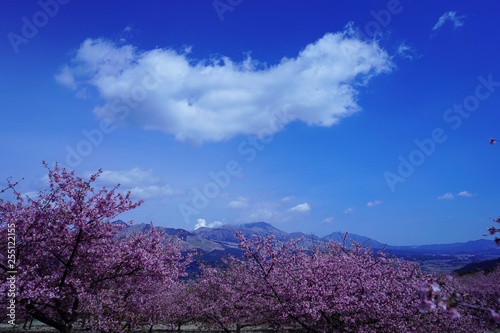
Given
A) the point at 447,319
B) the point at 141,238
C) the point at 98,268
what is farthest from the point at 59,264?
the point at 447,319

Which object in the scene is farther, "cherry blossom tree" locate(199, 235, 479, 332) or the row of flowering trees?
"cherry blossom tree" locate(199, 235, 479, 332)

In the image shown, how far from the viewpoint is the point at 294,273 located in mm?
14062

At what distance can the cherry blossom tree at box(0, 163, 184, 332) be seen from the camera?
10.2 metres

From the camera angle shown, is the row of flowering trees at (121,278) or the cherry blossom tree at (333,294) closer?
the row of flowering trees at (121,278)

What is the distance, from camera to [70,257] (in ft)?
34.8

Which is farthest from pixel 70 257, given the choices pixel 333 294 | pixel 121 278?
pixel 333 294

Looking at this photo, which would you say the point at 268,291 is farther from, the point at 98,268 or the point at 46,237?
the point at 46,237

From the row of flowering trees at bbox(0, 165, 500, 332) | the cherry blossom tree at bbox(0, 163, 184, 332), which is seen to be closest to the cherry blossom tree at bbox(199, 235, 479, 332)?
the row of flowering trees at bbox(0, 165, 500, 332)

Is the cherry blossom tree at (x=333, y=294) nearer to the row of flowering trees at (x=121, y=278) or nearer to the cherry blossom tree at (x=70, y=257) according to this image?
→ the row of flowering trees at (x=121, y=278)

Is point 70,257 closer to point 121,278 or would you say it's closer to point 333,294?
point 121,278

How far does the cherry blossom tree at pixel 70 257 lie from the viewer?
33.5 feet

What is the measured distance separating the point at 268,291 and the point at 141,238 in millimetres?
5330

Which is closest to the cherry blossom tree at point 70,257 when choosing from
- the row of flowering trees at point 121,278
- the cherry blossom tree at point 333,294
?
the row of flowering trees at point 121,278

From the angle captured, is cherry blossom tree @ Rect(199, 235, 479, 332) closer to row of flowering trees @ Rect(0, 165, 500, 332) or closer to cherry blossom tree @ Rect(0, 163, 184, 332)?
row of flowering trees @ Rect(0, 165, 500, 332)
